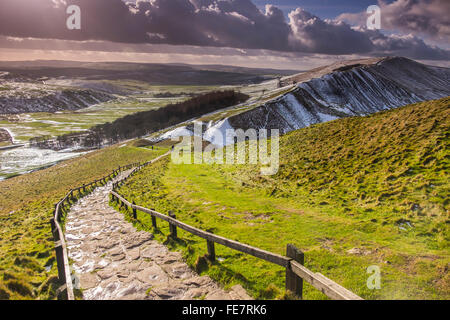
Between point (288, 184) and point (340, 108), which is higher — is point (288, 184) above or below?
below

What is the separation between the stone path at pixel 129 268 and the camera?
7174 mm

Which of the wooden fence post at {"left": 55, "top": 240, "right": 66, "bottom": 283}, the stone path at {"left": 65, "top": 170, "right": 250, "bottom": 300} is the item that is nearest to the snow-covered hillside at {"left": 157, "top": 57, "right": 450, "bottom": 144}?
the stone path at {"left": 65, "top": 170, "right": 250, "bottom": 300}

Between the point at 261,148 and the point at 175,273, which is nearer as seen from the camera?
the point at 175,273

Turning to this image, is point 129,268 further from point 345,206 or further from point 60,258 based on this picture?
point 345,206

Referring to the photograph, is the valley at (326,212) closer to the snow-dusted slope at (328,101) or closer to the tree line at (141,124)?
the snow-dusted slope at (328,101)

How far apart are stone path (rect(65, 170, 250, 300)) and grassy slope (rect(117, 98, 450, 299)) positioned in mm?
673

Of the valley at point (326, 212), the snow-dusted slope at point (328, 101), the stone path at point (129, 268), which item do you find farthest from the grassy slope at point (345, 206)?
the snow-dusted slope at point (328, 101)

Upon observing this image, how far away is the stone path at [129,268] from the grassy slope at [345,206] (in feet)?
2.21

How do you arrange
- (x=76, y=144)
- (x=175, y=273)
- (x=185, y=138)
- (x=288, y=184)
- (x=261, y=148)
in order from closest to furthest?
(x=175, y=273) < (x=288, y=184) < (x=261, y=148) < (x=185, y=138) < (x=76, y=144)

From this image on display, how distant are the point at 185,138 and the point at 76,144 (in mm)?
79935
